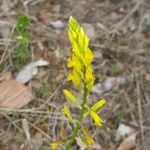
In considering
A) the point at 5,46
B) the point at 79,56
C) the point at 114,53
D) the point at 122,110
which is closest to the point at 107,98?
the point at 122,110

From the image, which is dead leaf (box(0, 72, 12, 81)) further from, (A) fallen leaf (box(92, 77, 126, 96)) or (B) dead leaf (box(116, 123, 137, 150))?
(B) dead leaf (box(116, 123, 137, 150))

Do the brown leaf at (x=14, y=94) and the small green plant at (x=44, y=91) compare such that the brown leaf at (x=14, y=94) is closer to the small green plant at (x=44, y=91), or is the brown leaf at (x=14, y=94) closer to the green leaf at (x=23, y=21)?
the small green plant at (x=44, y=91)

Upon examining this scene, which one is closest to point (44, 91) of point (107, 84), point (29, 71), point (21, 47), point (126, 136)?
point (29, 71)

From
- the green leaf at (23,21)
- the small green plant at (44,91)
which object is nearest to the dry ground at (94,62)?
the small green plant at (44,91)

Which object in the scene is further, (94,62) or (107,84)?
(94,62)

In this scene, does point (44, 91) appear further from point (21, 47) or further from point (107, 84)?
point (107, 84)
